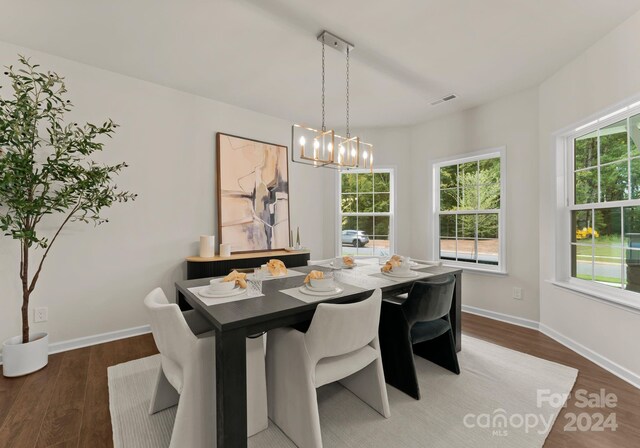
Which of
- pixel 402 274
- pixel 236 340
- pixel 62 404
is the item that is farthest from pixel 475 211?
pixel 62 404

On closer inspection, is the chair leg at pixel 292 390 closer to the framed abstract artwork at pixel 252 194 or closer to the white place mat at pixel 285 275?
the white place mat at pixel 285 275

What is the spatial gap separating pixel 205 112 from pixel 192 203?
113cm

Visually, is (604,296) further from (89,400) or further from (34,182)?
(34,182)

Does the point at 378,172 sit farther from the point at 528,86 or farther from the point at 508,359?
the point at 508,359

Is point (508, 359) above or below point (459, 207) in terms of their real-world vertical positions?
below

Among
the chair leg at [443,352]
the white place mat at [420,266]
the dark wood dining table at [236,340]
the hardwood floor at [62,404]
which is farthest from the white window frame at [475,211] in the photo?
the hardwood floor at [62,404]

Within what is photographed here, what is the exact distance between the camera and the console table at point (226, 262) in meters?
3.15

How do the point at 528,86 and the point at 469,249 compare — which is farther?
the point at 469,249

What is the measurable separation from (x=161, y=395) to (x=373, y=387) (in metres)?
→ 1.35

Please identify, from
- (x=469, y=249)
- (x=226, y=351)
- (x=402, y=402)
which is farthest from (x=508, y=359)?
(x=226, y=351)

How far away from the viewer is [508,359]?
2.49 meters

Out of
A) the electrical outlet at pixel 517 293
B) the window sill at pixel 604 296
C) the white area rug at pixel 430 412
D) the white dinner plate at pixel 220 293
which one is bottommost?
the white area rug at pixel 430 412

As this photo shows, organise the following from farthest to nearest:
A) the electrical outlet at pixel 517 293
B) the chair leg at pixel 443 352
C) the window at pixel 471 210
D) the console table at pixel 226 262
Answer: the window at pixel 471 210, the electrical outlet at pixel 517 293, the console table at pixel 226 262, the chair leg at pixel 443 352

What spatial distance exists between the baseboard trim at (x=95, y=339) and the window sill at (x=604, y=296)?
436 centimetres
